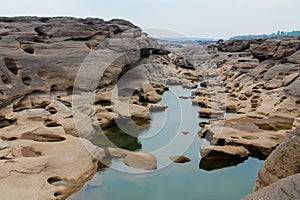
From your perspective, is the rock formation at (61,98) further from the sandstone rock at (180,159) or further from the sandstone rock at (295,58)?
the sandstone rock at (295,58)

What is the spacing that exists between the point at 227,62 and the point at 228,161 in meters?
23.2

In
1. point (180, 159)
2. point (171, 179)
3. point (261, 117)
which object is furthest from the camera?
point (261, 117)

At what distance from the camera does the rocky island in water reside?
24.8 ft

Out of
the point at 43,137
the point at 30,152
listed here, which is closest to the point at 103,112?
the point at 43,137

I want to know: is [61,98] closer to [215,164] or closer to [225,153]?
[215,164]

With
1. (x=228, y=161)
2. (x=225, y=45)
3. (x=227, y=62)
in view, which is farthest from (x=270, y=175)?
(x=225, y=45)

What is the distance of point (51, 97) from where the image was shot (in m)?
14.3

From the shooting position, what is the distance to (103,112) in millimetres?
13977

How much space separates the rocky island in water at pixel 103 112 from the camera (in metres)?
7.56

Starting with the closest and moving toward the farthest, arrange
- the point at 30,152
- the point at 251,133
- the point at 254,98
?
1. the point at 30,152
2. the point at 251,133
3. the point at 254,98

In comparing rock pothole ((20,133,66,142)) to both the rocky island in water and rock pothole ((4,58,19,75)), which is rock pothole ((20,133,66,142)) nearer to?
the rocky island in water

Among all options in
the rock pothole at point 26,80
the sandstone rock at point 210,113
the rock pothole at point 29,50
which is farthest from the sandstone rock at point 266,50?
the rock pothole at point 26,80

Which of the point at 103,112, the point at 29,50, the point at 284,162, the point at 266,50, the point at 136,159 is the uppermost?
the point at 266,50

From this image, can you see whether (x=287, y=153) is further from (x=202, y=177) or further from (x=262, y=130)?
(x=262, y=130)
